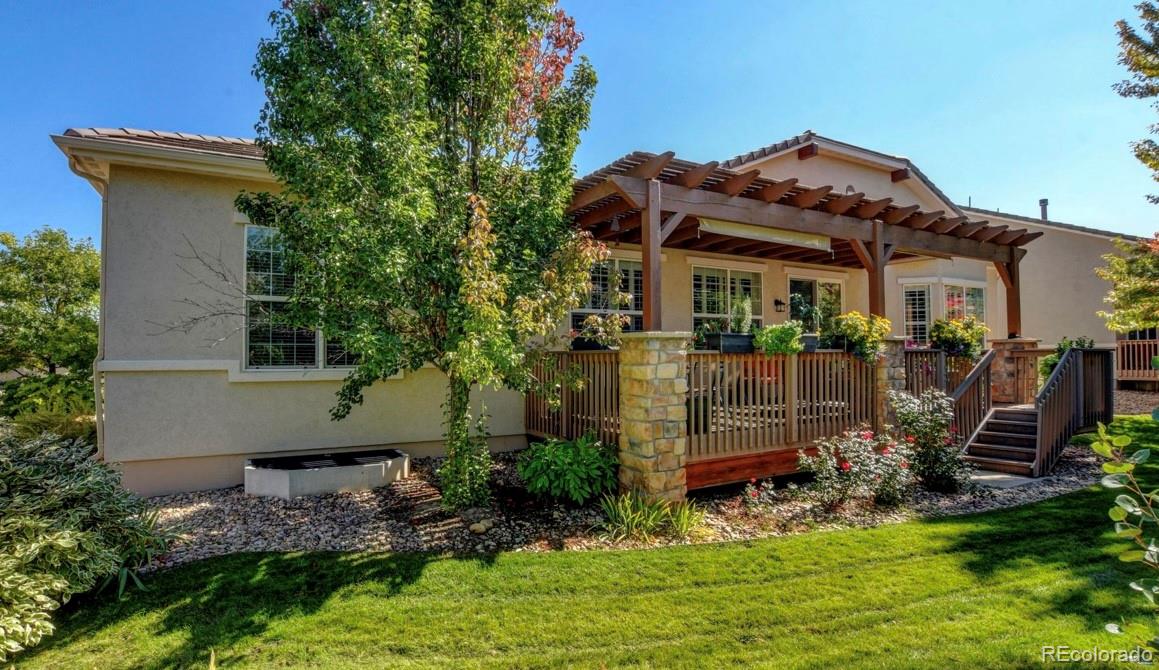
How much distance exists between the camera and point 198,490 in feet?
21.6

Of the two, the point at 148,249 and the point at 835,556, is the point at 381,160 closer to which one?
the point at 148,249

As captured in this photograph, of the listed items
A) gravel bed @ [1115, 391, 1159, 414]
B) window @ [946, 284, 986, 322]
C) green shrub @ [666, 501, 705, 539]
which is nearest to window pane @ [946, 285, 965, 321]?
window @ [946, 284, 986, 322]

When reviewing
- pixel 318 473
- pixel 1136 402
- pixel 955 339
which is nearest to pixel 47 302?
pixel 318 473

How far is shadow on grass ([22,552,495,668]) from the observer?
3.41 metres

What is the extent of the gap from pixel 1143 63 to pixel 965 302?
6.16m

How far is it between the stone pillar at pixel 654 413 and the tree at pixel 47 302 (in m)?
13.2

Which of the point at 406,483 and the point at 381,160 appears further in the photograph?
the point at 406,483

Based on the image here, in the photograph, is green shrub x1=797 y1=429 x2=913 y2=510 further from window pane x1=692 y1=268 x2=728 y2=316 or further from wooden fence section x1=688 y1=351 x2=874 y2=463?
window pane x1=692 y1=268 x2=728 y2=316

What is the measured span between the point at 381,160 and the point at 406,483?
408 centimetres

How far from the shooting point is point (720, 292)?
35.1 feet

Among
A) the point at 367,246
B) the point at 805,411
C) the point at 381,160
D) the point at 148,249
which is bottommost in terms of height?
the point at 805,411

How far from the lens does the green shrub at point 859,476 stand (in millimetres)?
5695

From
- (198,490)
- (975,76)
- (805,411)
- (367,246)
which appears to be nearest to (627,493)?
(805,411)

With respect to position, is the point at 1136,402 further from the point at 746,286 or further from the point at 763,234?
the point at 763,234
